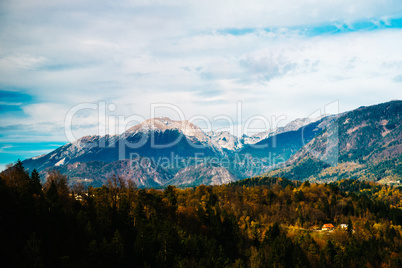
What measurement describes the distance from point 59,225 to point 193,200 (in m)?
105

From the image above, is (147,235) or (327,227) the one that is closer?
(147,235)

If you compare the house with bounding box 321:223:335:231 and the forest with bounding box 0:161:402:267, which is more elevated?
the forest with bounding box 0:161:402:267

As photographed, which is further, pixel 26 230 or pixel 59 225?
pixel 59 225

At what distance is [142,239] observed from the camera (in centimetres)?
10950

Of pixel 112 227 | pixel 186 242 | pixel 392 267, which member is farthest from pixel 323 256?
pixel 112 227

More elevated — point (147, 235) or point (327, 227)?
point (147, 235)

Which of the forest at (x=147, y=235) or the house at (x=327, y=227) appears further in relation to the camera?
the house at (x=327, y=227)

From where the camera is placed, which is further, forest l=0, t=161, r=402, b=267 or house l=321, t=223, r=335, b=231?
house l=321, t=223, r=335, b=231

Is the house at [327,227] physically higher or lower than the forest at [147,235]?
lower

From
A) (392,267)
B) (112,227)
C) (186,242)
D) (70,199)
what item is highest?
(70,199)

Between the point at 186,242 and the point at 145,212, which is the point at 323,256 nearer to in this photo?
the point at 186,242

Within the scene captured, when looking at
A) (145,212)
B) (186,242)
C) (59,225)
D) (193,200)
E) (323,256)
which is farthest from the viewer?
(193,200)

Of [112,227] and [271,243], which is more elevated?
[112,227]

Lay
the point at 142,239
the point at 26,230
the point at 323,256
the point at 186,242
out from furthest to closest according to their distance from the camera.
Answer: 1. the point at 323,256
2. the point at 186,242
3. the point at 142,239
4. the point at 26,230
